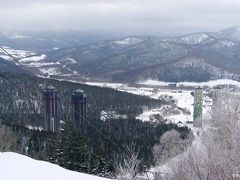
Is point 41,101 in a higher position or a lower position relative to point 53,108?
lower

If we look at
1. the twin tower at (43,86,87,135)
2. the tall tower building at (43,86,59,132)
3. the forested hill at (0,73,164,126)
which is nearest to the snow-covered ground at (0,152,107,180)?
the twin tower at (43,86,87,135)

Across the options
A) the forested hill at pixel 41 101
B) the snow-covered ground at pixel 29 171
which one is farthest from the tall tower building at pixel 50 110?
the snow-covered ground at pixel 29 171

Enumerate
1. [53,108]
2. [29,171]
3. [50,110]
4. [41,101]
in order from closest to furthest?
[29,171] → [50,110] → [53,108] → [41,101]

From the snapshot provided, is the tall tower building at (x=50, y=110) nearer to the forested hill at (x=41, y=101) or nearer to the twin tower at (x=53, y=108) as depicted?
the twin tower at (x=53, y=108)

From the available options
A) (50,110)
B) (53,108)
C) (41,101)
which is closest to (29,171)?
(50,110)

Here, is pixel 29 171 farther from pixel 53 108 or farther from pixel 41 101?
pixel 41 101

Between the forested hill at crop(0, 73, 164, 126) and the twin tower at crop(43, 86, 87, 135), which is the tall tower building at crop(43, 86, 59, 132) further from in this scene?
the forested hill at crop(0, 73, 164, 126)
